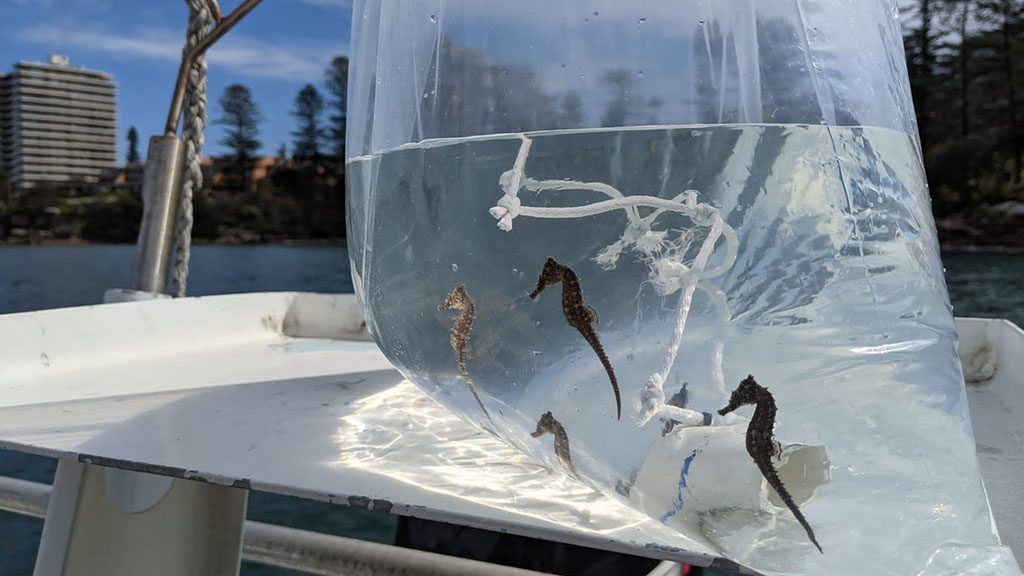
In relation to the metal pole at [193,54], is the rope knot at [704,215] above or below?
below

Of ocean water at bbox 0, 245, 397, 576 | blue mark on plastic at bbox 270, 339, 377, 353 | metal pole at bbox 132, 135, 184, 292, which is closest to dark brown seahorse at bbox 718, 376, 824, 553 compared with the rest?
blue mark on plastic at bbox 270, 339, 377, 353

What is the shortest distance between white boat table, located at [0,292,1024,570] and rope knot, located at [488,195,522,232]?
11 cm

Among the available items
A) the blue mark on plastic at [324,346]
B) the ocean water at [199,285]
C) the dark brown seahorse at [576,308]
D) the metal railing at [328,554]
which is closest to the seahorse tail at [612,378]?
the dark brown seahorse at [576,308]

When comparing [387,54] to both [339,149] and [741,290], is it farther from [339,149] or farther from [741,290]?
[339,149]

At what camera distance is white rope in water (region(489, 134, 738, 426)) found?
0.26 metres

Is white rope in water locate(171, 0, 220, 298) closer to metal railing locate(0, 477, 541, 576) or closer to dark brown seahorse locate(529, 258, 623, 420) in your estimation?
metal railing locate(0, 477, 541, 576)

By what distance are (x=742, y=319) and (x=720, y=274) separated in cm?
2

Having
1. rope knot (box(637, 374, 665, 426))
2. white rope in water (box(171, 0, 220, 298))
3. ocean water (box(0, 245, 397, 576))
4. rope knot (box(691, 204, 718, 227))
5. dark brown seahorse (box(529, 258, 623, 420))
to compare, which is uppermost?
white rope in water (box(171, 0, 220, 298))

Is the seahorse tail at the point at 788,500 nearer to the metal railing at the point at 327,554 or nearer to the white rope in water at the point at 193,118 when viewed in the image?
the metal railing at the point at 327,554

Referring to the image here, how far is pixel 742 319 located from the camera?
0.85 feet

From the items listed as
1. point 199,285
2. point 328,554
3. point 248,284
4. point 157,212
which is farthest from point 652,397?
point 199,285

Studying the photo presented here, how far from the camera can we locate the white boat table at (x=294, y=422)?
30cm

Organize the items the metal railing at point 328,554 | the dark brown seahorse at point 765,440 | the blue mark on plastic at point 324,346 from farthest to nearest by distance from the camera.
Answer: the blue mark on plastic at point 324,346
the metal railing at point 328,554
the dark brown seahorse at point 765,440

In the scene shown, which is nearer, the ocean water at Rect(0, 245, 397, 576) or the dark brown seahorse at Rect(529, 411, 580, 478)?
the dark brown seahorse at Rect(529, 411, 580, 478)
